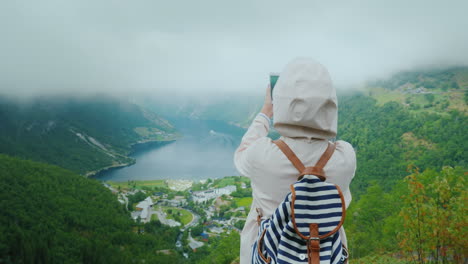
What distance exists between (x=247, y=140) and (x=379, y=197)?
1023cm

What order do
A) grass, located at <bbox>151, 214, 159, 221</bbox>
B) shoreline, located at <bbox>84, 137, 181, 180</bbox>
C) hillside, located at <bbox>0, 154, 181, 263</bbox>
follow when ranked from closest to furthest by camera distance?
hillside, located at <bbox>0, 154, 181, 263</bbox>
grass, located at <bbox>151, 214, 159, 221</bbox>
shoreline, located at <bbox>84, 137, 181, 180</bbox>

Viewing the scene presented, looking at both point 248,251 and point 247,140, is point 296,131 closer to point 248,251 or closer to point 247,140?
point 247,140

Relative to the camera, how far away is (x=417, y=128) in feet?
99.8

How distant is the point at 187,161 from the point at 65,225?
3230cm

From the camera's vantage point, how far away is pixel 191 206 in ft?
115

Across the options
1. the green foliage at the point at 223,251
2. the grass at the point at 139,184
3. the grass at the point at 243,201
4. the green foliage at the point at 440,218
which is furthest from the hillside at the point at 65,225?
the green foliage at the point at 440,218

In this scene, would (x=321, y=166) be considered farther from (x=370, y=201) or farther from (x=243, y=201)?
(x=243, y=201)

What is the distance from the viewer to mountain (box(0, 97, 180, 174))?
5815 cm

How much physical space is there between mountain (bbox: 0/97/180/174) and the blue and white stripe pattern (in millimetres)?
62436

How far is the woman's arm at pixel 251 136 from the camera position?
1159mm

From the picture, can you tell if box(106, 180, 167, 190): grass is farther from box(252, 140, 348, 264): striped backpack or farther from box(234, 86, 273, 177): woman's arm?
box(252, 140, 348, 264): striped backpack

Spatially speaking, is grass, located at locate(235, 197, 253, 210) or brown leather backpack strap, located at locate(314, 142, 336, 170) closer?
brown leather backpack strap, located at locate(314, 142, 336, 170)

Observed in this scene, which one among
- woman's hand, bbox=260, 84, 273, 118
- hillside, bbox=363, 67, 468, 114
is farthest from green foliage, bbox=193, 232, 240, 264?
hillside, bbox=363, 67, 468, 114

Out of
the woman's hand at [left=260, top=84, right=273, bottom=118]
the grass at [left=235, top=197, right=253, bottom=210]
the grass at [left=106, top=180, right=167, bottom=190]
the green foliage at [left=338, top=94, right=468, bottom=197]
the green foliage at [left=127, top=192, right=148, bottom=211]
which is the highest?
the woman's hand at [left=260, top=84, right=273, bottom=118]
